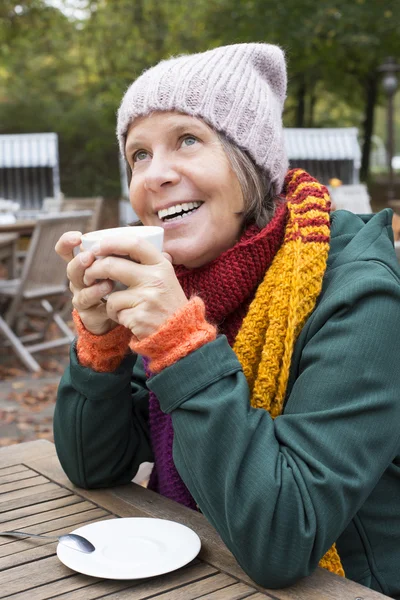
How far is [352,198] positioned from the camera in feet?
Answer: 24.7

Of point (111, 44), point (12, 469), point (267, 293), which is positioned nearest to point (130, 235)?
point (267, 293)

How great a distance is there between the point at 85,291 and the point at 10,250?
240 inches

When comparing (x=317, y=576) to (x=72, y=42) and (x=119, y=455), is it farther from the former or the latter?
(x=72, y=42)

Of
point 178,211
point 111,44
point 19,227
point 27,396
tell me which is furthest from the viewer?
point 111,44

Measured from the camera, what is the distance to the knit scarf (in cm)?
146

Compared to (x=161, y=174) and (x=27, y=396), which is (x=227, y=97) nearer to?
(x=161, y=174)

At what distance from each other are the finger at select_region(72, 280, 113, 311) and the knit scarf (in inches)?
10.7

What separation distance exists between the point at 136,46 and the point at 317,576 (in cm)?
1745

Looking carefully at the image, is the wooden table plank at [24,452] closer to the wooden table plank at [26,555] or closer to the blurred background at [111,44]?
the wooden table plank at [26,555]

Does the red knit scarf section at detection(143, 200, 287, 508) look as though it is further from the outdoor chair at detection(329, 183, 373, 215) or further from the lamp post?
the lamp post

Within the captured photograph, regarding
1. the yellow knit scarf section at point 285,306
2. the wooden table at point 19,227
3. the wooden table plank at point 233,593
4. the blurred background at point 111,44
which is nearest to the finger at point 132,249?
the yellow knit scarf section at point 285,306

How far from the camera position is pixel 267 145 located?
5.58ft

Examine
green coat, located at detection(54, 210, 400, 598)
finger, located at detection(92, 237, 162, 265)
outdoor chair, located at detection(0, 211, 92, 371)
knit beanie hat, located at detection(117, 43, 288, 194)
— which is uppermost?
knit beanie hat, located at detection(117, 43, 288, 194)

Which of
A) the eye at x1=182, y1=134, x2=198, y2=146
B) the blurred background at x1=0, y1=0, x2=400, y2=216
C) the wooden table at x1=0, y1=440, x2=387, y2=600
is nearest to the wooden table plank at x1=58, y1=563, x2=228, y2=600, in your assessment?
the wooden table at x1=0, y1=440, x2=387, y2=600
